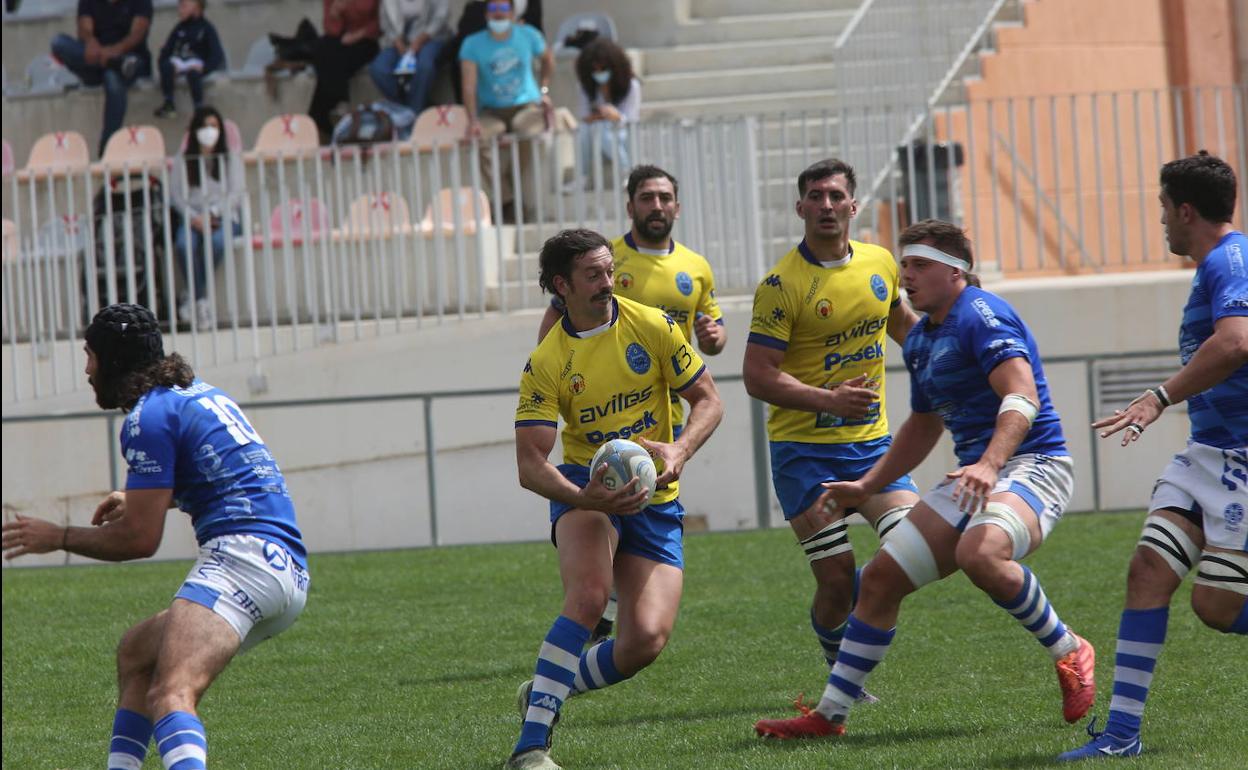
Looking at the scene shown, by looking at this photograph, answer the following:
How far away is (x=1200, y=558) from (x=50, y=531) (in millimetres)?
3690

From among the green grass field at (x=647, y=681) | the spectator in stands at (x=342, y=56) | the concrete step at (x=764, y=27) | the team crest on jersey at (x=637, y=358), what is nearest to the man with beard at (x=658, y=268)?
the green grass field at (x=647, y=681)

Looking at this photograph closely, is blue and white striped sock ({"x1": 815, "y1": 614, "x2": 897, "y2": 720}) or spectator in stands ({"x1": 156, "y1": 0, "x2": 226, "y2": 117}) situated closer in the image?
blue and white striped sock ({"x1": 815, "y1": 614, "x2": 897, "y2": 720})

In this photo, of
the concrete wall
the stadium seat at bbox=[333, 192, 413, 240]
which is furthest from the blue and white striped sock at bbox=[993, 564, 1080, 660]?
the stadium seat at bbox=[333, 192, 413, 240]

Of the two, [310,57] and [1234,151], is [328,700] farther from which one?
[310,57]

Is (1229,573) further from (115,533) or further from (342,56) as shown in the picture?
(342,56)

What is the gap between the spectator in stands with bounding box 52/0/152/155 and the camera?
1973cm

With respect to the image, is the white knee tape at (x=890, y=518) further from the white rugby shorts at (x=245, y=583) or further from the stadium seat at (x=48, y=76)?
the stadium seat at (x=48, y=76)

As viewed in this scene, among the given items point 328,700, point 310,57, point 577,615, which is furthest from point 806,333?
point 310,57

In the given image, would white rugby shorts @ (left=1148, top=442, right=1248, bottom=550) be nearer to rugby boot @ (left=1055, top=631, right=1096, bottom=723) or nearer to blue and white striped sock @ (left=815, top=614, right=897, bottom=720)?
rugby boot @ (left=1055, top=631, right=1096, bottom=723)

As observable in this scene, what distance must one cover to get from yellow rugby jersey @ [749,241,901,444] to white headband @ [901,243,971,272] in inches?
43.5

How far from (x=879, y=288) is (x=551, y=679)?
8.01ft

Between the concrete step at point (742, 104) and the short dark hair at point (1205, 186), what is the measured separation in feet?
40.4

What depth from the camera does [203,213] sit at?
52.5 ft

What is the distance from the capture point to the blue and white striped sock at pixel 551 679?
21.0ft
